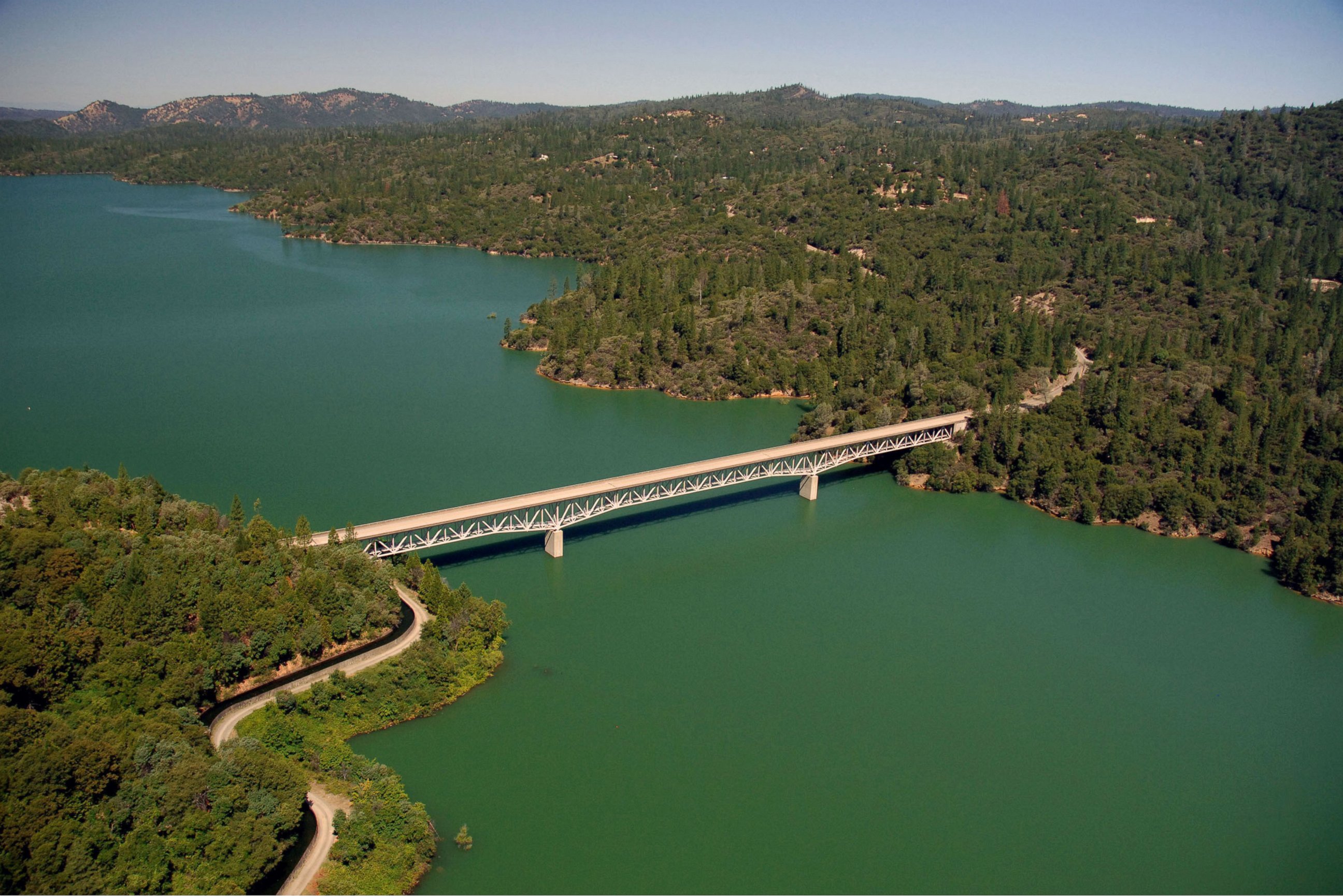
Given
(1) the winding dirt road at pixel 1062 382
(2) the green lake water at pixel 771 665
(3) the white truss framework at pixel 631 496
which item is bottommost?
(2) the green lake water at pixel 771 665

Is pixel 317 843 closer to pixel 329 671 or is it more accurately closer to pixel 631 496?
pixel 329 671

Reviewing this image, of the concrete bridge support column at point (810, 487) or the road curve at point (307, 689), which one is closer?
the road curve at point (307, 689)

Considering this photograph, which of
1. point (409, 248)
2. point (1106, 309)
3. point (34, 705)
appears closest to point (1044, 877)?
point (34, 705)

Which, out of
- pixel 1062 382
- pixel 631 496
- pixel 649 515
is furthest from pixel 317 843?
pixel 1062 382

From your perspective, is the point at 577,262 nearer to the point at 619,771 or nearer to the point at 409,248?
the point at 409,248

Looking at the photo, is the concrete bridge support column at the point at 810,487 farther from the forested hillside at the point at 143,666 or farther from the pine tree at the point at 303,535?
the pine tree at the point at 303,535

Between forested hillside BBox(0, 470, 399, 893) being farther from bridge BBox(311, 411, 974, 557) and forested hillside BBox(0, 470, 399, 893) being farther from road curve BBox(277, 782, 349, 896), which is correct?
bridge BBox(311, 411, 974, 557)

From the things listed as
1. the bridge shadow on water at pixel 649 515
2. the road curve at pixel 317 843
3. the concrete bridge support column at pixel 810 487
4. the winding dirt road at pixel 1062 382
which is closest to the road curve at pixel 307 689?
the road curve at pixel 317 843
